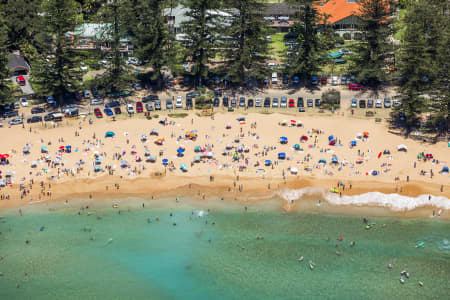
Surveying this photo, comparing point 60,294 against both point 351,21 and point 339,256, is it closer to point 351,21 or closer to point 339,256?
point 339,256

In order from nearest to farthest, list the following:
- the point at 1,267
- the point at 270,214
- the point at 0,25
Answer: the point at 1,267, the point at 270,214, the point at 0,25

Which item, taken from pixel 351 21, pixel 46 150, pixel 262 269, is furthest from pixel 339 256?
pixel 351 21

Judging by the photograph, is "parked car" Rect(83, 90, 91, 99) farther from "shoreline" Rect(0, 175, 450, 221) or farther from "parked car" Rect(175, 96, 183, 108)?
"shoreline" Rect(0, 175, 450, 221)

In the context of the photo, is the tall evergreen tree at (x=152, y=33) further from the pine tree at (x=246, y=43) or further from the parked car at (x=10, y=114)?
the parked car at (x=10, y=114)

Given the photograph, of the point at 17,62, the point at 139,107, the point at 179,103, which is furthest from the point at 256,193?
the point at 17,62

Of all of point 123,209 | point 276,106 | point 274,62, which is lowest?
point 123,209

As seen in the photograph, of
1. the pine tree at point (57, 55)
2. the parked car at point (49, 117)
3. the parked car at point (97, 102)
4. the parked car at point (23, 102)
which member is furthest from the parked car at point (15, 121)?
the parked car at point (97, 102)
